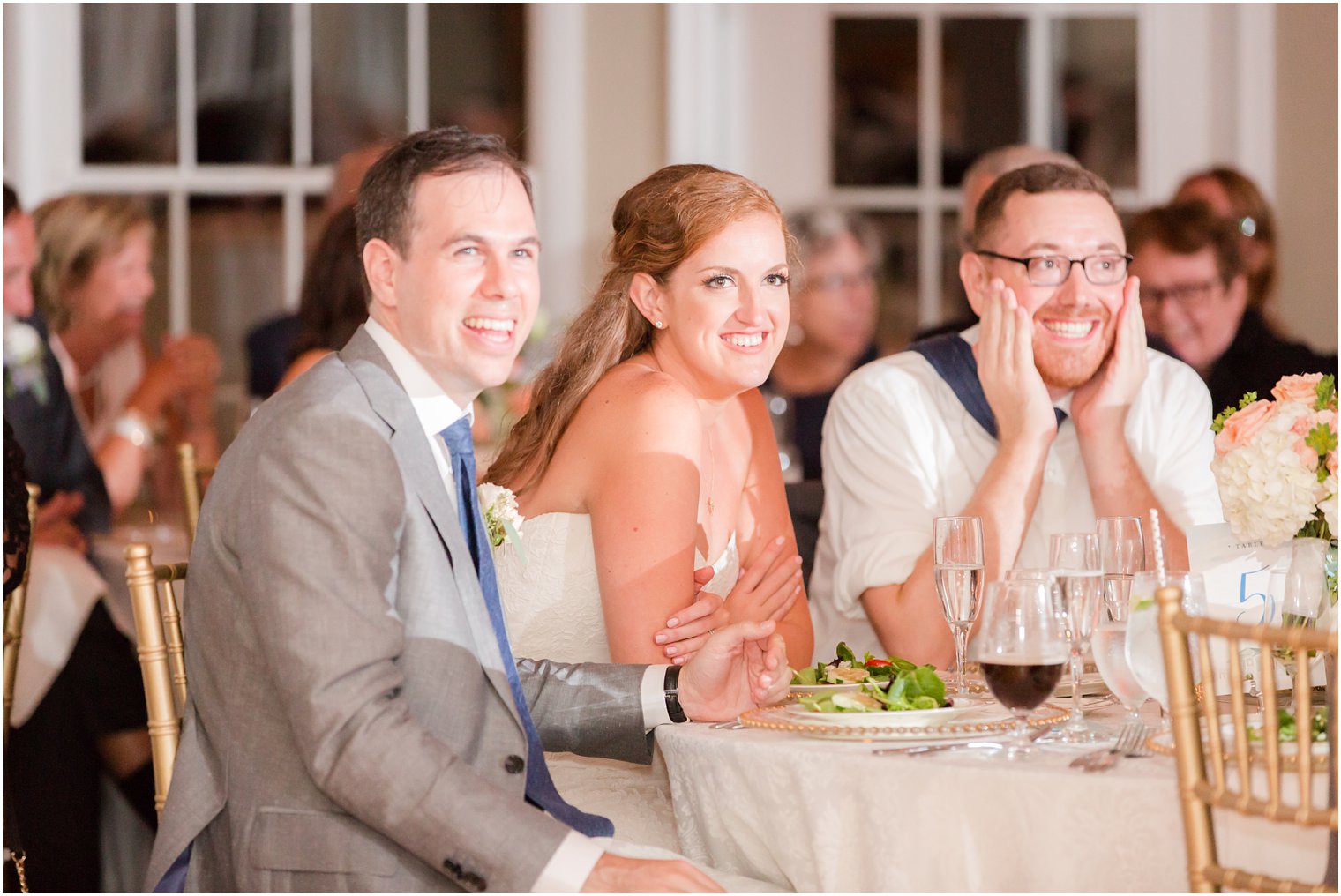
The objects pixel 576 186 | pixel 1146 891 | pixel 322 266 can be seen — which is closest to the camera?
pixel 1146 891

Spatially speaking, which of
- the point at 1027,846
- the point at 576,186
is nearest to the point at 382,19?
the point at 576,186

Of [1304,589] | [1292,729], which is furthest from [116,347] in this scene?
[1292,729]

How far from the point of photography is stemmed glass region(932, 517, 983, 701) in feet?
6.98

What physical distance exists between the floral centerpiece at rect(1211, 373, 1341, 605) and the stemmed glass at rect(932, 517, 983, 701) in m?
0.32

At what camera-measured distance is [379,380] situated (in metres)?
1.89

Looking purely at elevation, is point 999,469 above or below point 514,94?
below

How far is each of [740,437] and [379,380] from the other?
3.55 feet

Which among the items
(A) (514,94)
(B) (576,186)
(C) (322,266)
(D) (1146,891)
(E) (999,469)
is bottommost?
(D) (1146,891)

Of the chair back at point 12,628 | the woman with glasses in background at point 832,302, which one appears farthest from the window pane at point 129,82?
the chair back at point 12,628

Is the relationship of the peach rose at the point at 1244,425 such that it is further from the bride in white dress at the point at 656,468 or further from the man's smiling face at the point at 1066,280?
the man's smiling face at the point at 1066,280

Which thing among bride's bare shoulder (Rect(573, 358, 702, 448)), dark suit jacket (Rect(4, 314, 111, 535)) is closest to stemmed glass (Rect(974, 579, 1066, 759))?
bride's bare shoulder (Rect(573, 358, 702, 448))

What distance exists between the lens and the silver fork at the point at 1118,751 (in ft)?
5.72

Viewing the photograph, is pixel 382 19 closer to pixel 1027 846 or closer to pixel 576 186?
pixel 576 186

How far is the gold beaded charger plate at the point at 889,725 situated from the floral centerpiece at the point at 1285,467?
36 centimetres
